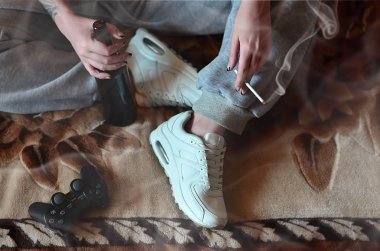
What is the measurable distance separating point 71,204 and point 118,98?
0.57 feet

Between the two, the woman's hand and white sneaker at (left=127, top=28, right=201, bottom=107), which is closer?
the woman's hand

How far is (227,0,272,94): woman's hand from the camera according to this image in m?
0.65

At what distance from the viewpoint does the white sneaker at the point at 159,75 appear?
0.76 metres

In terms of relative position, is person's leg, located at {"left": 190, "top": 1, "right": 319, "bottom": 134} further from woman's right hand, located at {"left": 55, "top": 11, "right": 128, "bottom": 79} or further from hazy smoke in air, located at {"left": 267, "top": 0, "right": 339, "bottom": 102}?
woman's right hand, located at {"left": 55, "top": 11, "right": 128, "bottom": 79}

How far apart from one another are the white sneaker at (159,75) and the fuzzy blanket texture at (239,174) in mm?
23

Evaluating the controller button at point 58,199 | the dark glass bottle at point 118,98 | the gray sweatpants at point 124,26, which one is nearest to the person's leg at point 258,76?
the gray sweatpants at point 124,26

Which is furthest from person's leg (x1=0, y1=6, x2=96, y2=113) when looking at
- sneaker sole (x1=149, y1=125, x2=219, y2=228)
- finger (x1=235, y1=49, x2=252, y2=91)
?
finger (x1=235, y1=49, x2=252, y2=91)

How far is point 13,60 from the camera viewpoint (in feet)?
2.28

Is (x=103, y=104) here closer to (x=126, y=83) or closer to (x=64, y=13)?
(x=126, y=83)

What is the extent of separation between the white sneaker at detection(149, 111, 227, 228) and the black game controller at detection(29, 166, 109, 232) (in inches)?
4.1

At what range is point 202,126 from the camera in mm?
699

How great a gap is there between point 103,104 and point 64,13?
6.1 inches

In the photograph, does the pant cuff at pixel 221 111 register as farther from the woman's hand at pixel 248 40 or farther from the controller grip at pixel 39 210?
the controller grip at pixel 39 210

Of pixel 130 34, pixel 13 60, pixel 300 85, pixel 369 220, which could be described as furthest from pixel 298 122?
pixel 13 60
